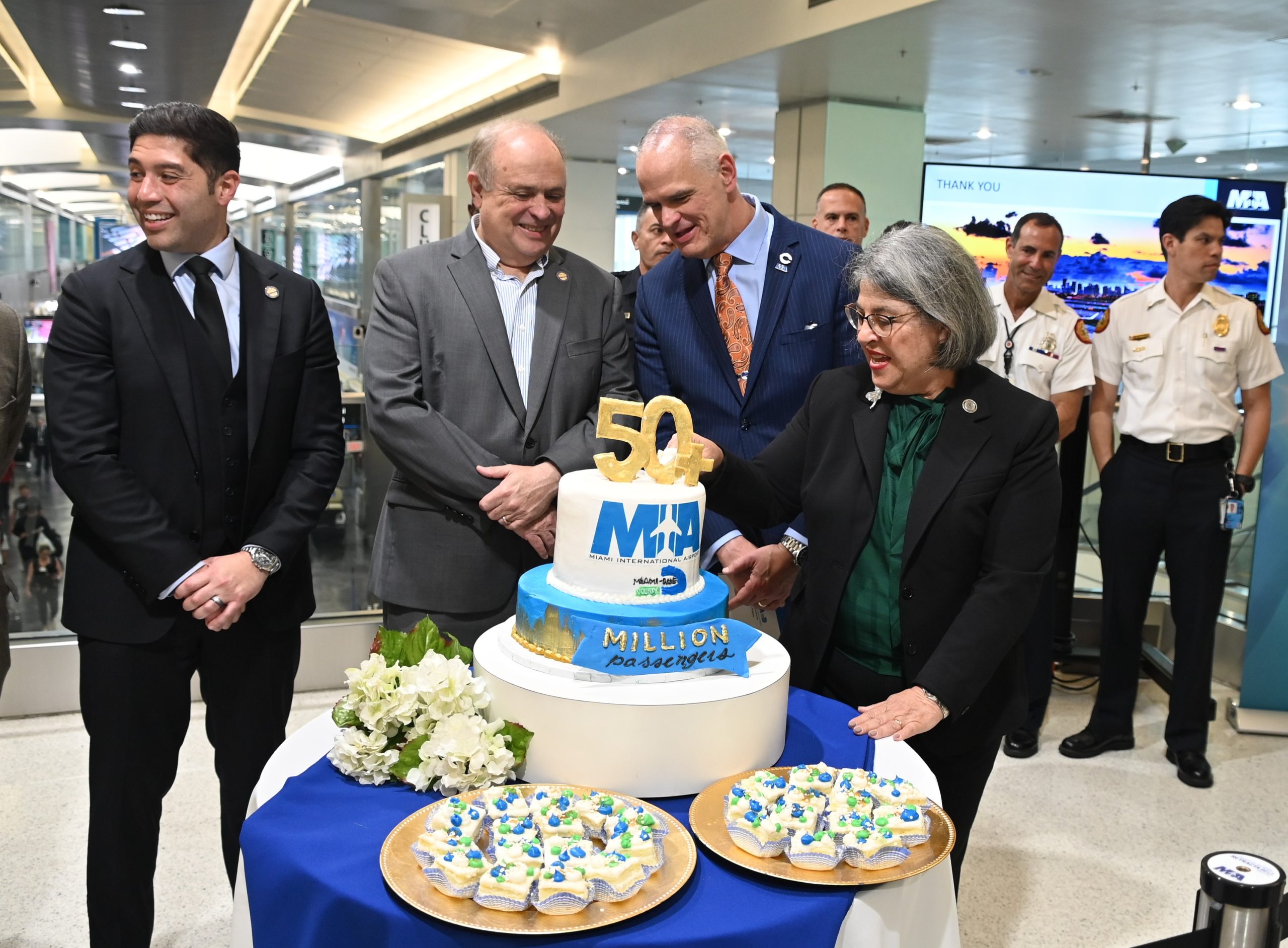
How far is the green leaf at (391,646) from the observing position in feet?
6.15

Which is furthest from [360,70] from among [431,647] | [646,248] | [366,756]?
[366,756]

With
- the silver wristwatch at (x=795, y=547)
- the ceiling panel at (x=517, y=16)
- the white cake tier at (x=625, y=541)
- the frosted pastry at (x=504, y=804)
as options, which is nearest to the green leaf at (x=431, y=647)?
the white cake tier at (x=625, y=541)

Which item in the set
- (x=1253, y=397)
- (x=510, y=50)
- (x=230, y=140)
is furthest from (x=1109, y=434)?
(x=510, y=50)

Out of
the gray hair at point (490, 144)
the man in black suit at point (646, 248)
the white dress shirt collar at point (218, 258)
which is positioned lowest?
the white dress shirt collar at point (218, 258)

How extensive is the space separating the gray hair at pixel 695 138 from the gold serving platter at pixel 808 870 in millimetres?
1522

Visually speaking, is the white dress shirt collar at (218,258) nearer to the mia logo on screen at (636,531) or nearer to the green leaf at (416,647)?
the green leaf at (416,647)

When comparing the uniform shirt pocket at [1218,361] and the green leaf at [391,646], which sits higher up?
the uniform shirt pocket at [1218,361]

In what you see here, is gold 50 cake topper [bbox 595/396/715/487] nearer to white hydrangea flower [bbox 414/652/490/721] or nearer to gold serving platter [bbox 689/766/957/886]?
white hydrangea flower [bbox 414/652/490/721]

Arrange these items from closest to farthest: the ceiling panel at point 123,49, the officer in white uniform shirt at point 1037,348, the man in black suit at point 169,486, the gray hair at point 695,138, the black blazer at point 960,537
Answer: the black blazer at point 960,537 < the man in black suit at point 169,486 < the gray hair at point 695,138 < the officer in white uniform shirt at point 1037,348 < the ceiling panel at point 123,49

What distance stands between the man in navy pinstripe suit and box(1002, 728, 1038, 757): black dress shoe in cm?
216

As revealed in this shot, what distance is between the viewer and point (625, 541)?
1.83m

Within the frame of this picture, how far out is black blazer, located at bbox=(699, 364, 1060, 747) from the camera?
6.58ft

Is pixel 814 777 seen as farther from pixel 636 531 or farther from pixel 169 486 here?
pixel 169 486

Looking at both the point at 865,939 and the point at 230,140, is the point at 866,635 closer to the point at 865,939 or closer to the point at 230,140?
the point at 865,939
